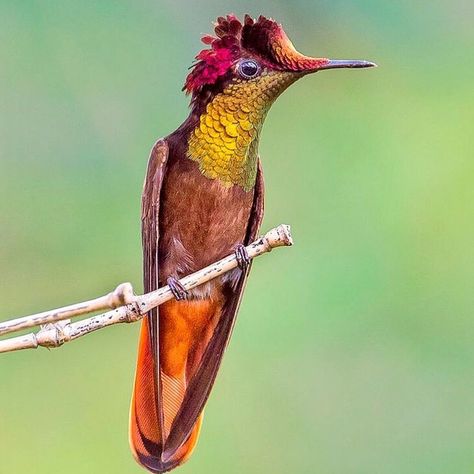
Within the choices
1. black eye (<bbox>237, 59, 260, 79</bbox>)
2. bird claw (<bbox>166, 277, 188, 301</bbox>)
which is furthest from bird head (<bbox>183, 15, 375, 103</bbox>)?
bird claw (<bbox>166, 277, 188, 301</bbox>)

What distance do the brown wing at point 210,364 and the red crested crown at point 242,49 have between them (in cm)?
18

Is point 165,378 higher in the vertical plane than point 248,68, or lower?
lower

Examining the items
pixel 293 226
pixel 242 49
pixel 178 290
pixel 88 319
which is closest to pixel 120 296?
Answer: pixel 88 319

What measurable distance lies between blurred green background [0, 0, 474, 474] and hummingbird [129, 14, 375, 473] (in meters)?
0.66

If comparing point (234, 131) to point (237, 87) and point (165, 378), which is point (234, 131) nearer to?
point (237, 87)

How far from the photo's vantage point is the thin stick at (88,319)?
764 mm

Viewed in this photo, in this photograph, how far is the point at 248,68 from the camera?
0.98 m

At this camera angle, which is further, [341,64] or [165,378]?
[165,378]

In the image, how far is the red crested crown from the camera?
3.01 ft

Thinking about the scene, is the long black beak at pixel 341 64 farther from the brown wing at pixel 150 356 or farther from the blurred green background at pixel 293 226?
the blurred green background at pixel 293 226

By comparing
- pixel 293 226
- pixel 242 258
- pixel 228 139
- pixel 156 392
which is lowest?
pixel 156 392

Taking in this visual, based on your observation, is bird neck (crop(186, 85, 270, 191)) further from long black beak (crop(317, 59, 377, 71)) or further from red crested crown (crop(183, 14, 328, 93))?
long black beak (crop(317, 59, 377, 71))

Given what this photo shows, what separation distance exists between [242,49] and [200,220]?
0.22 meters

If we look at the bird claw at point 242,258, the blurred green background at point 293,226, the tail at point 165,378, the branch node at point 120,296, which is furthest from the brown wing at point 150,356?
the blurred green background at point 293,226
